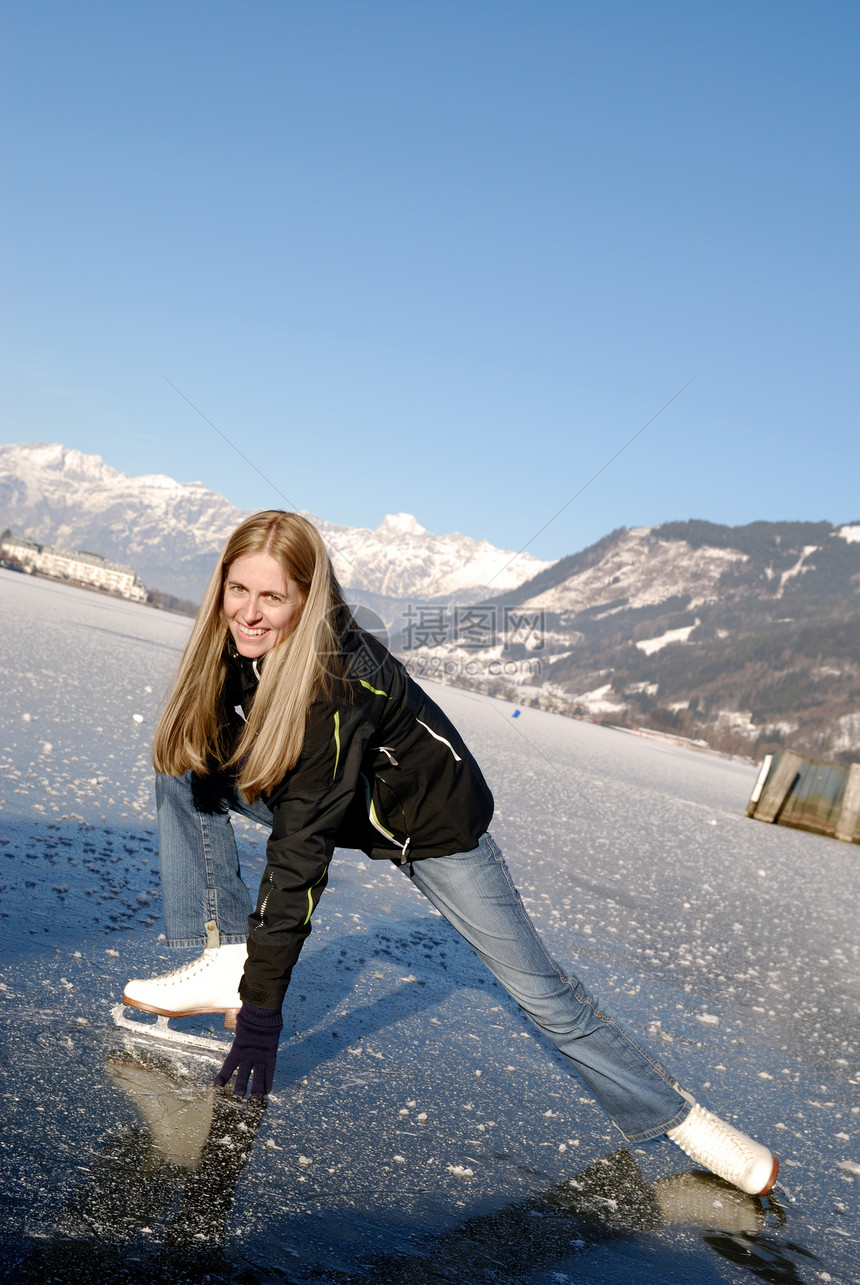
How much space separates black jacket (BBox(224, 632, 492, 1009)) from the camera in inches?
98.7

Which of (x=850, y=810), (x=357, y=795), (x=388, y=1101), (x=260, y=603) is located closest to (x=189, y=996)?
(x=388, y=1101)

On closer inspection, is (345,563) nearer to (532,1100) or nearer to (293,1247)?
(532,1100)

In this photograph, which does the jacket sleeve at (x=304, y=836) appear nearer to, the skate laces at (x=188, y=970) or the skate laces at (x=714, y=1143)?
the skate laces at (x=188, y=970)

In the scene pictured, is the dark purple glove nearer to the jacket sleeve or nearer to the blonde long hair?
the jacket sleeve

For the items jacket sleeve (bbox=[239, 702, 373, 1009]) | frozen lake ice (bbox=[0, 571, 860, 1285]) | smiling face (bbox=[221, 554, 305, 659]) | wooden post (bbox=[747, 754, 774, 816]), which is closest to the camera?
frozen lake ice (bbox=[0, 571, 860, 1285])

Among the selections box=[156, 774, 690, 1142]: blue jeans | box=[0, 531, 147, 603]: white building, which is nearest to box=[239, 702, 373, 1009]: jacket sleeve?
box=[156, 774, 690, 1142]: blue jeans

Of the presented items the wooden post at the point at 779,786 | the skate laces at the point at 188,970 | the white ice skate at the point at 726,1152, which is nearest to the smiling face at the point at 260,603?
the skate laces at the point at 188,970

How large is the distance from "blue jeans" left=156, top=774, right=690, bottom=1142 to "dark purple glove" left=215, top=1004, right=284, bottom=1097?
24.5 inches

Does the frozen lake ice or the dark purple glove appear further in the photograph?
the dark purple glove

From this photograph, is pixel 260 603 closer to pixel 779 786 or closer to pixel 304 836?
pixel 304 836

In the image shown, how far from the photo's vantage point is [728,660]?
168 m

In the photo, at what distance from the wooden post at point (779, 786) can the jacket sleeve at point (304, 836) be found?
1635 centimetres

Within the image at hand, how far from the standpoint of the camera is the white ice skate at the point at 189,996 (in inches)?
120

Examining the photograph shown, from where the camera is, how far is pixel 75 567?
137m
